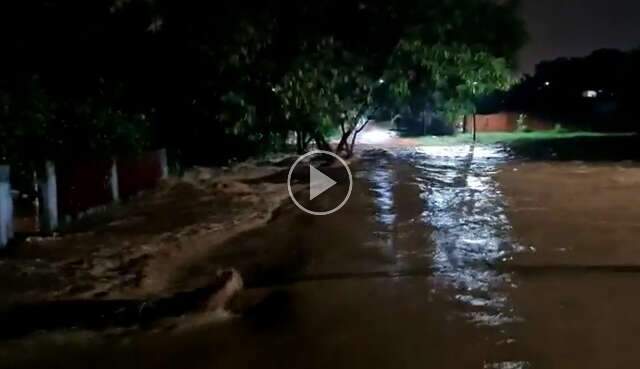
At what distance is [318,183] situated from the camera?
62.6 ft

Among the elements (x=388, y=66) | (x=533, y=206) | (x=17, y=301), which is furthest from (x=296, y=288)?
(x=388, y=66)

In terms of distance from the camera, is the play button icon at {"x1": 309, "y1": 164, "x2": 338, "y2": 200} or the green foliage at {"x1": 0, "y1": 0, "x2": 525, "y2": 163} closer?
the green foliage at {"x1": 0, "y1": 0, "x2": 525, "y2": 163}

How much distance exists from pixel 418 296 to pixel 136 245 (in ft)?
14.3

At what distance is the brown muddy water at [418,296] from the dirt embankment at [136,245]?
50 centimetres

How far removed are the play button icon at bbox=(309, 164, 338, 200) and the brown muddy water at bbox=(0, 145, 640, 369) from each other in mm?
2396

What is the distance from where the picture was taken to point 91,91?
46.2 feet

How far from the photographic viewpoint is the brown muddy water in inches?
227

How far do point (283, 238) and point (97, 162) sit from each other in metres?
3.99

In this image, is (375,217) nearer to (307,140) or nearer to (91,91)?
(91,91)

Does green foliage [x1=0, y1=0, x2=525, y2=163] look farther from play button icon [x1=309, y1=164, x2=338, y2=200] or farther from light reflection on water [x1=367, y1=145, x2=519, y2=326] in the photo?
light reflection on water [x1=367, y1=145, x2=519, y2=326]

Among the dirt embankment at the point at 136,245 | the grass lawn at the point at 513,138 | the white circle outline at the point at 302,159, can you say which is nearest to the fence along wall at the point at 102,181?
the dirt embankment at the point at 136,245

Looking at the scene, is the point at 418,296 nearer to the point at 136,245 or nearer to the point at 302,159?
the point at 136,245

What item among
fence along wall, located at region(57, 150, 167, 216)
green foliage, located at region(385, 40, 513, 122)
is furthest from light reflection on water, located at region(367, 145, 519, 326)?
fence along wall, located at region(57, 150, 167, 216)

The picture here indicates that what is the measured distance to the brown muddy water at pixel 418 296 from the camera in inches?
227
